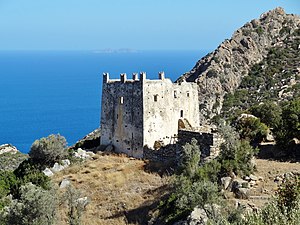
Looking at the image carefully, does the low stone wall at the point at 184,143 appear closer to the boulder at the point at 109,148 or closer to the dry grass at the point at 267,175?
the dry grass at the point at 267,175

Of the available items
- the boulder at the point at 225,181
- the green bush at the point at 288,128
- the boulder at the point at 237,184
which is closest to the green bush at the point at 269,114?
the green bush at the point at 288,128

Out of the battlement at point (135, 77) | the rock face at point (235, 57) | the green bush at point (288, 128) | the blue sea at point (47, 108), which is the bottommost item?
the blue sea at point (47, 108)

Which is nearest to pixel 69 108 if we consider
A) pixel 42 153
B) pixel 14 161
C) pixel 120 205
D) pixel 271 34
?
pixel 271 34

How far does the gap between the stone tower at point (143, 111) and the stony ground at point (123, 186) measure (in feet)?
4.27

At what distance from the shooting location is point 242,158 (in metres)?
20.7

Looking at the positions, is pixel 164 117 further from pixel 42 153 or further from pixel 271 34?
pixel 271 34

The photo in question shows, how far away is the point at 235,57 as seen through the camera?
5872cm

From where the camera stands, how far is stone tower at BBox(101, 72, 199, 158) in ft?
90.9

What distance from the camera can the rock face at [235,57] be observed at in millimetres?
53219

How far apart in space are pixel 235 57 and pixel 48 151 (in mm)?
34327

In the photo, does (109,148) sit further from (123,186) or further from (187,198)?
(187,198)

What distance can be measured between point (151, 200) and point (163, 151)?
4785 millimetres

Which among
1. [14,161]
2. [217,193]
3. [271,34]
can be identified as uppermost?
[271,34]

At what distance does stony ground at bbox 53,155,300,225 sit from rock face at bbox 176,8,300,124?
22.4m
